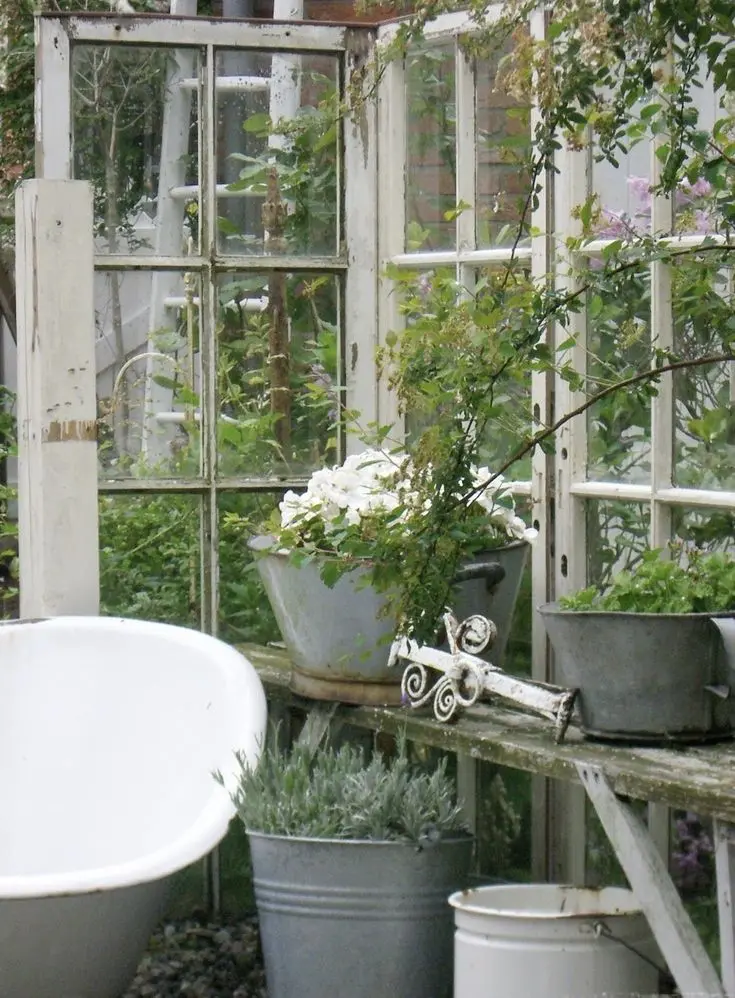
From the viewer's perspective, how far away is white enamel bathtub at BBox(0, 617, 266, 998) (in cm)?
295

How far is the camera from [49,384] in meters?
3.38

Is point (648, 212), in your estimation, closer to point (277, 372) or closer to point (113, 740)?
point (277, 372)

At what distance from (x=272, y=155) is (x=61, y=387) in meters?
0.68

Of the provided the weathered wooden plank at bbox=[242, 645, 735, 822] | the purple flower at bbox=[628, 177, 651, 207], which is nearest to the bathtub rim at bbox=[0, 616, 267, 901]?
the weathered wooden plank at bbox=[242, 645, 735, 822]

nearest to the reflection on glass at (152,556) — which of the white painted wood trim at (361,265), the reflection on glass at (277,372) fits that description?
the reflection on glass at (277,372)

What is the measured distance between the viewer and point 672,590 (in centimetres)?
245

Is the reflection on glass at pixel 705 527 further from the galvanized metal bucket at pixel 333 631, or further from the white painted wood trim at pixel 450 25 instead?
the white painted wood trim at pixel 450 25

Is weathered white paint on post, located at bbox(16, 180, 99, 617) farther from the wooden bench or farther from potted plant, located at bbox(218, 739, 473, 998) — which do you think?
the wooden bench

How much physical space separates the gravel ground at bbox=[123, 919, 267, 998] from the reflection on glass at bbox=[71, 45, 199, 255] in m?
1.43

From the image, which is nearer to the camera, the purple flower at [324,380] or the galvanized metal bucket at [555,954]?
the galvanized metal bucket at [555,954]

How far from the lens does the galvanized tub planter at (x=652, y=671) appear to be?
2365 millimetres

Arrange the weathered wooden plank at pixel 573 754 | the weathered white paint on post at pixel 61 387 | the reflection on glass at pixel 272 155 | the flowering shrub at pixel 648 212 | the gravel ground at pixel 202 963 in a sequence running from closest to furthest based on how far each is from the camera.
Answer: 1. the weathered wooden plank at pixel 573 754
2. the flowering shrub at pixel 648 212
3. the gravel ground at pixel 202 963
4. the weathered white paint on post at pixel 61 387
5. the reflection on glass at pixel 272 155

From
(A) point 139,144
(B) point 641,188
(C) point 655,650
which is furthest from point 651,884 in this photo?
→ (A) point 139,144

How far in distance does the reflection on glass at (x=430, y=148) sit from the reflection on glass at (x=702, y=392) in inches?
27.5
